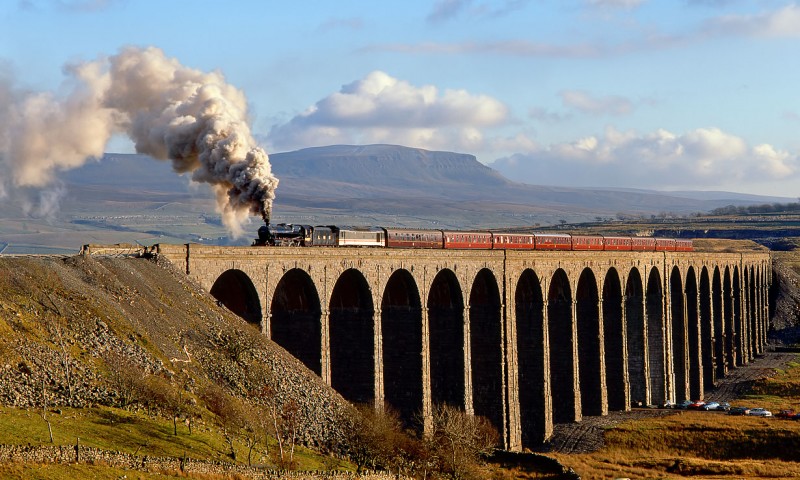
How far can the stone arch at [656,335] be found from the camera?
301ft

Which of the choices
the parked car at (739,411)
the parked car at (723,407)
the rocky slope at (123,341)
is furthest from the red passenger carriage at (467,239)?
the parked car at (723,407)

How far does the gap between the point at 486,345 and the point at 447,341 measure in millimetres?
4422

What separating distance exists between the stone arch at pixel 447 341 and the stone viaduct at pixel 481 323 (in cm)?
8

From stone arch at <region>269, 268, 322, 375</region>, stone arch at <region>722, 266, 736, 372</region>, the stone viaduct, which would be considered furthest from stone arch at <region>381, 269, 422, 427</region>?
stone arch at <region>722, 266, 736, 372</region>

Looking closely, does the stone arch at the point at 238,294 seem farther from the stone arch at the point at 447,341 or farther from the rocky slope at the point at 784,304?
the rocky slope at the point at 784,304

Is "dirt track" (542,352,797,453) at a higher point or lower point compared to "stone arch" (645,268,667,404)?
lower

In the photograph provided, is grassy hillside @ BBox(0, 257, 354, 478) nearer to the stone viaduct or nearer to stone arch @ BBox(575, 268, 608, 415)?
the stone viaduct

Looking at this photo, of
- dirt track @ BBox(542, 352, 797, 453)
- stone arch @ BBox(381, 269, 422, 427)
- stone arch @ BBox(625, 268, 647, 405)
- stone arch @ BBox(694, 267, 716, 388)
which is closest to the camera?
stone arch @ BBox(381, 269, 422, 427)

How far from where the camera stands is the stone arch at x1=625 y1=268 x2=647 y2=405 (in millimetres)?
88875

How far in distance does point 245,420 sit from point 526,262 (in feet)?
114

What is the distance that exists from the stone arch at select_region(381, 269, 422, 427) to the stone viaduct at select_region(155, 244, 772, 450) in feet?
0.21

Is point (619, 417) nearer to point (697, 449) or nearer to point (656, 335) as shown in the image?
point (697, 449)

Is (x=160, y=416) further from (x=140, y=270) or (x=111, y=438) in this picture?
(x=140, y=270)

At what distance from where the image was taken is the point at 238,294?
1980 inches
